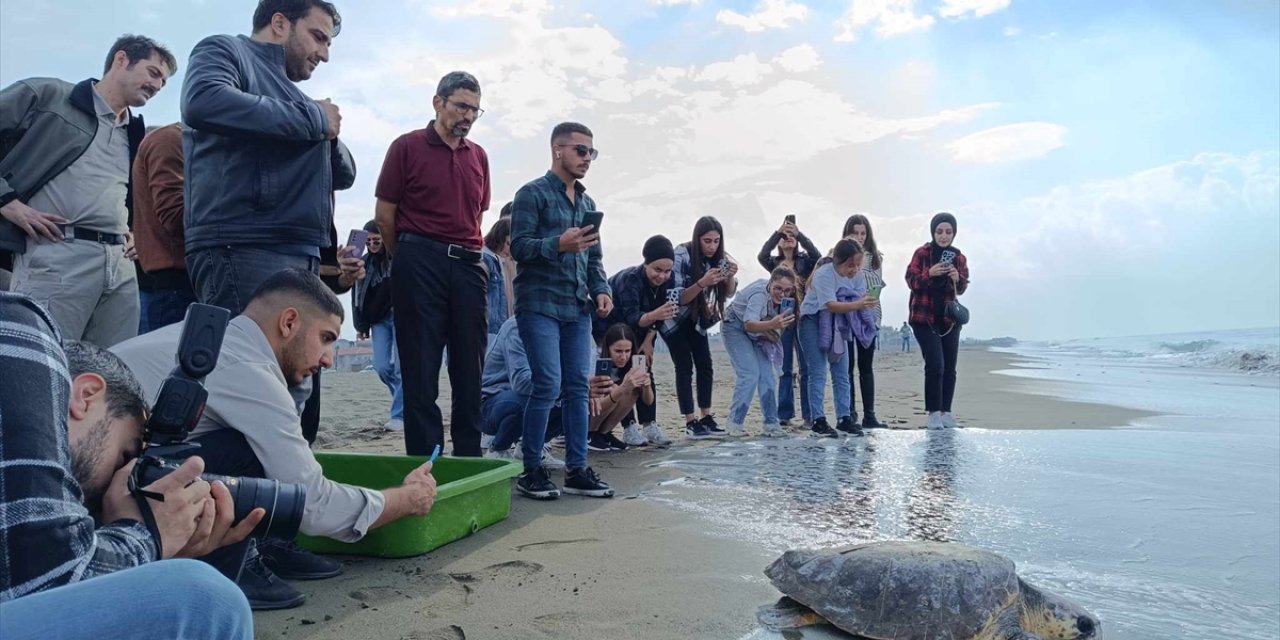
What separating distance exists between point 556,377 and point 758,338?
3531mm

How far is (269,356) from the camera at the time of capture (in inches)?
93.9

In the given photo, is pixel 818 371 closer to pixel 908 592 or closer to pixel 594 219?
pixel 594 219

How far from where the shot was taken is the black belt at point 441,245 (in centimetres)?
396

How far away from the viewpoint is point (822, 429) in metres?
7.18

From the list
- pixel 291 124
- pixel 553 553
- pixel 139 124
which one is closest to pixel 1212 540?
pixel 553 553

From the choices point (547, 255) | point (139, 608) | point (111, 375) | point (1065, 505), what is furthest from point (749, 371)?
point (139, 608)

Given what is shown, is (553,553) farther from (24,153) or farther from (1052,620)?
(24,153)

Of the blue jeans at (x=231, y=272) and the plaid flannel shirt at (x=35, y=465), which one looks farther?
the blue jeans at (x=231, y=272)

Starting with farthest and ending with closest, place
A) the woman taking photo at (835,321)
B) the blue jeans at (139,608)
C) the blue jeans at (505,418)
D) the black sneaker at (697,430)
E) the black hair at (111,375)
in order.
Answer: the woman taking photo at (835,321), the black sneaker at (697,430), the blue jeans at (505,418), the black hair at (111,375), the blue jeans at (139,608)

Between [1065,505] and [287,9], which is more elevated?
[287,9]

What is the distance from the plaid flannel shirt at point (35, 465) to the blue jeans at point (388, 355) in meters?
5.58

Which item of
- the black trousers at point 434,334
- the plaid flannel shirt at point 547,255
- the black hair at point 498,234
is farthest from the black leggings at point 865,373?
the black trousers at point 434,334

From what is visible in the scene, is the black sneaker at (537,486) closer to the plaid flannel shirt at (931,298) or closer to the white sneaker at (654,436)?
the white sneaker at (654,436)

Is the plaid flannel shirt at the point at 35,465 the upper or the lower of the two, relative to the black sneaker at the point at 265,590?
upper
